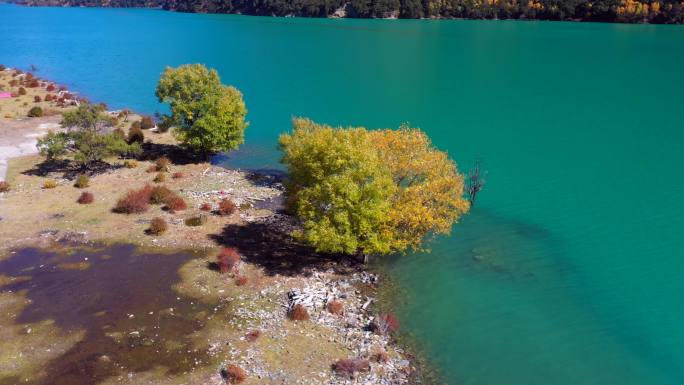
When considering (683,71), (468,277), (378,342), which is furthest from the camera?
(683,71)

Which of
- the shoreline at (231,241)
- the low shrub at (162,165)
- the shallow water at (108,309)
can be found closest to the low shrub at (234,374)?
the shoreline at (231,241)

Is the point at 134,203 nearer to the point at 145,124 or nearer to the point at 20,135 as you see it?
the point at 145,124

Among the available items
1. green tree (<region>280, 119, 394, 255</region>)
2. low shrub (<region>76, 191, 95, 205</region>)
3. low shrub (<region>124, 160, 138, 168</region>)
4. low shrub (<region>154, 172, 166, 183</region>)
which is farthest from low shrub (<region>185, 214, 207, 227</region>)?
low shrub (<region>124, 160, 138, 168</region>)

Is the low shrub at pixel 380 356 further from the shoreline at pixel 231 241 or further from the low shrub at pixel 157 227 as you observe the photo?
the low shrub at pixel 157 227

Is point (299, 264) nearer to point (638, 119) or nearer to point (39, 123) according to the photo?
point (39, 123)

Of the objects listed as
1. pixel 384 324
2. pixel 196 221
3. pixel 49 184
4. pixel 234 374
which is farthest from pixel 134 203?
pixel 384 324

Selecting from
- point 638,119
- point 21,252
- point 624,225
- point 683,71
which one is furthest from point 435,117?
point 683,71

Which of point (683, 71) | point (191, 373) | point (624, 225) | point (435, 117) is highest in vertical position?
point (683, 71)
